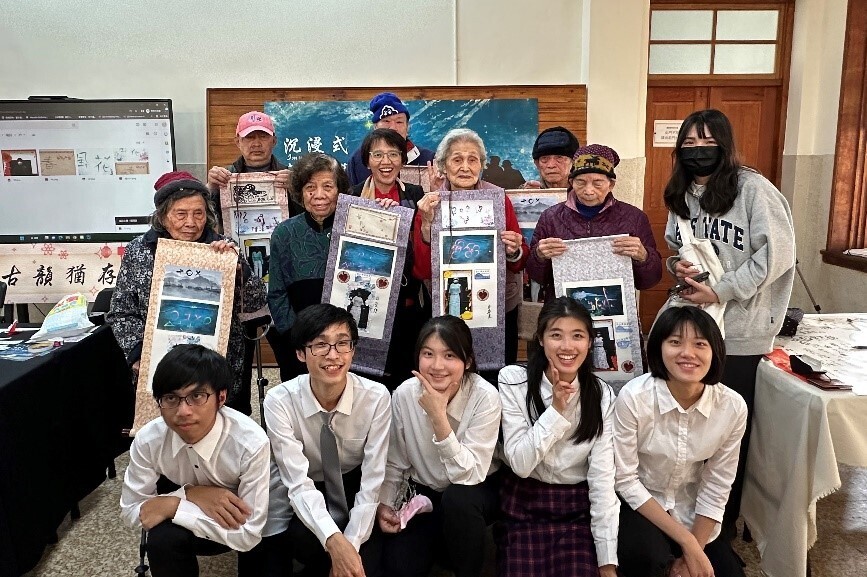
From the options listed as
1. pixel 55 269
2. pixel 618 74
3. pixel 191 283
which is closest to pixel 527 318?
pixel 191 283

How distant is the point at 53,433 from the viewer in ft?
8.57

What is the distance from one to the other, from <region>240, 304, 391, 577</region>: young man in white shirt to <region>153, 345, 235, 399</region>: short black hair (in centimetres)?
24

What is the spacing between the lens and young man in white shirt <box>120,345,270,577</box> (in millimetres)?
2002

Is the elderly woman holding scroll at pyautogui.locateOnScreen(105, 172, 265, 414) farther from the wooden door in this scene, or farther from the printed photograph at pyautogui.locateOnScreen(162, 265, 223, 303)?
the wooden door

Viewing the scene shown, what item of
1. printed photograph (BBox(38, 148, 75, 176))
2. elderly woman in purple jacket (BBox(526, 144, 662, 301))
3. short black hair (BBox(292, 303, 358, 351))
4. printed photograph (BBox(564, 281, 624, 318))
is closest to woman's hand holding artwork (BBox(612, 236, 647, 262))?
elderly woman in purple jacket (BBox(526, 144, 662, 301))

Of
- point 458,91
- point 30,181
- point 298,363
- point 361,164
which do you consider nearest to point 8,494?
point 298,363

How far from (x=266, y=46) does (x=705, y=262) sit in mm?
3912

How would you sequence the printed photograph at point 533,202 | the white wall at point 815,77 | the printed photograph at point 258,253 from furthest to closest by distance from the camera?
1. the white wall at point 815,77
2. the printed photograph at point 258,253
3. the printed photograph at point 533,202

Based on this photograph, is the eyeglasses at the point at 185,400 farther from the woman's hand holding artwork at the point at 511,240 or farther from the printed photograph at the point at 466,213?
the woman's hand holding artwork at the point at 511,240

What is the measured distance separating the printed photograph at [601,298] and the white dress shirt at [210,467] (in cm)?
137

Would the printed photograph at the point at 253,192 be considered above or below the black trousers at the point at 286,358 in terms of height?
above

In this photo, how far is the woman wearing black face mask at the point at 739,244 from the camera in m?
2.36

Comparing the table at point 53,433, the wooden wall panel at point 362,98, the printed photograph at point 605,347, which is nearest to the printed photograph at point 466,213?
the printed photograph at point 605,347

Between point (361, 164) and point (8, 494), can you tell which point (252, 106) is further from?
point (8, 494)
